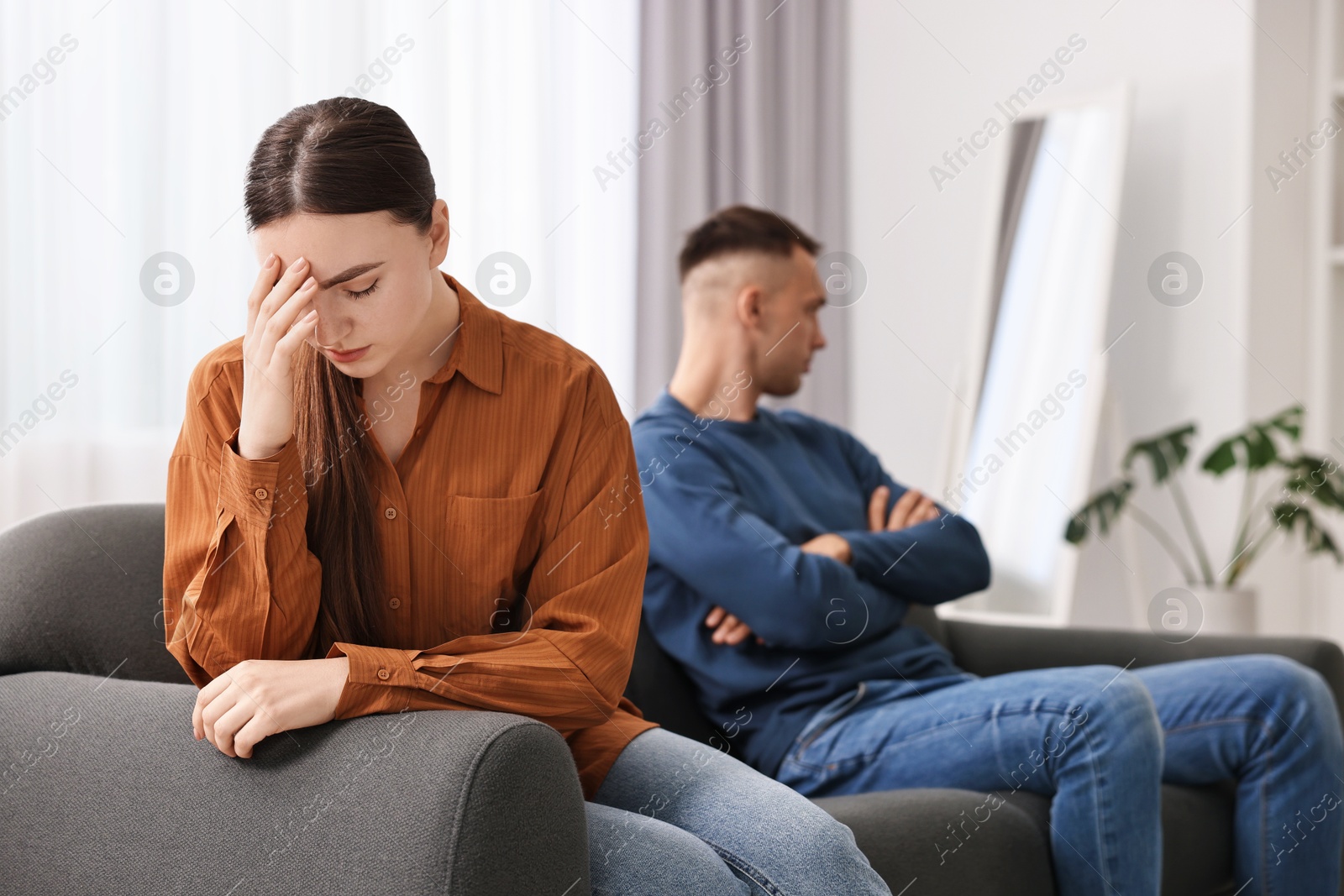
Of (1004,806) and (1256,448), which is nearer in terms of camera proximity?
(1004,806)

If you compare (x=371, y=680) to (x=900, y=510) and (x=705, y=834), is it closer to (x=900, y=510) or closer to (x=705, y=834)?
(x=705, y=834)

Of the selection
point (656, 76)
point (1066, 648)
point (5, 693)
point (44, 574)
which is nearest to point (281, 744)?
point (5, 693)

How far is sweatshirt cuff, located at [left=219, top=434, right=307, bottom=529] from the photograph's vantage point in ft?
3.39

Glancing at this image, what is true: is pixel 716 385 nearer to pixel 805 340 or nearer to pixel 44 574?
pixel 805 340

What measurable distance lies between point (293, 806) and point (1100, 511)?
95.8 inches

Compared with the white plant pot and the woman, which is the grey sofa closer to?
the woman

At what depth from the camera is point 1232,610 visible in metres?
2.88

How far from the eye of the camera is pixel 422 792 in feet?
2.85

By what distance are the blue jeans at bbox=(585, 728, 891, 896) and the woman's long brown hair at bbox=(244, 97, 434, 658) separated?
28 centimetres

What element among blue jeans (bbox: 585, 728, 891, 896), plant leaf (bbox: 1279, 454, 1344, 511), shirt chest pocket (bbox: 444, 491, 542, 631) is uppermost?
shirt chest pocket (bbox: 444, 491, 542, 631)

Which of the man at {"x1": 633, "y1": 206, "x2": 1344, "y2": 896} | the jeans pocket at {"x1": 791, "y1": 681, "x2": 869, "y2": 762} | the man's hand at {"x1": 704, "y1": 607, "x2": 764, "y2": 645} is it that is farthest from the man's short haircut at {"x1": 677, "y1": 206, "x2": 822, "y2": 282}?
the jeans pocket at {"x1": 791, "y1": 681, "x2": 869, "y2": 762}

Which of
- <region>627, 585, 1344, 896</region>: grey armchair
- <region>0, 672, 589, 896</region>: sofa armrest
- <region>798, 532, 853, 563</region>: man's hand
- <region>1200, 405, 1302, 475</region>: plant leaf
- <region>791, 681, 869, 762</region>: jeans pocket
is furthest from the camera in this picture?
<region>1200, 405, 1302, 475</region>: plant leaf

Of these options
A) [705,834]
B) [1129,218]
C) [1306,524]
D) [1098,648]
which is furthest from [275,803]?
A: [1129,218]

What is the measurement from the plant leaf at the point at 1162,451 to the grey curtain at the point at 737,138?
3.09 ft
